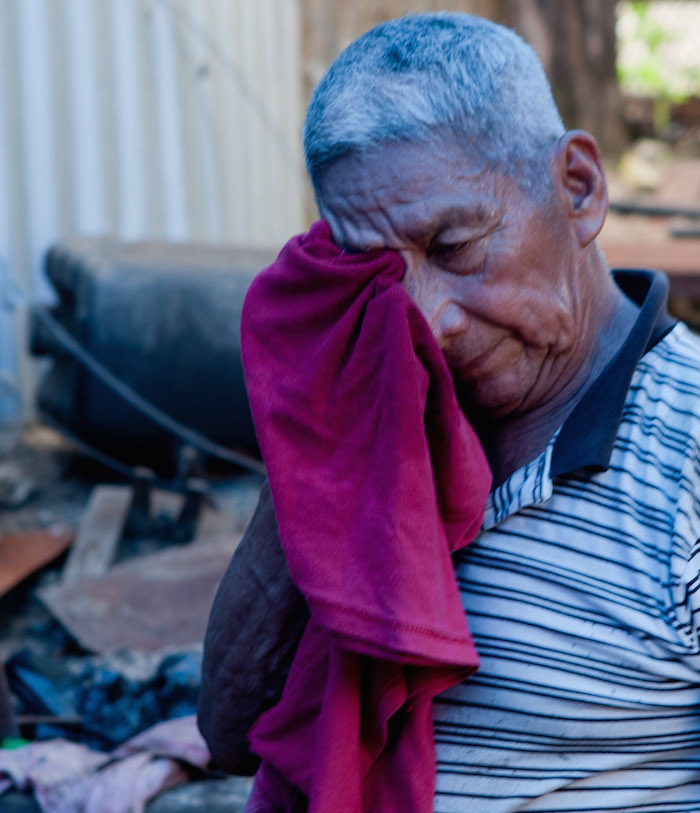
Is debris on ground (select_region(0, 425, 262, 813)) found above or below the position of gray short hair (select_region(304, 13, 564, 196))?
below

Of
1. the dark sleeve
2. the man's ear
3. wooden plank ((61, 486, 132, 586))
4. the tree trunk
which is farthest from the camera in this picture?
the tree trunk

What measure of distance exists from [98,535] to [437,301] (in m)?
2.89

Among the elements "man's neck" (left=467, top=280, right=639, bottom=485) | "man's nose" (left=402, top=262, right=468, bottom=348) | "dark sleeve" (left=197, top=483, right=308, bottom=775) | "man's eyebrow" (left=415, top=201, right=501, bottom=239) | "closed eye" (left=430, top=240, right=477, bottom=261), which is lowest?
"dark sleeve" (left=197, top=483, right=308, bottom=775)

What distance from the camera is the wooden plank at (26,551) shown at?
3.76m

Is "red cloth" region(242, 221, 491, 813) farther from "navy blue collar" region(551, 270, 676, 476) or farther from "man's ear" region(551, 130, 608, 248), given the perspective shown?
"man's ear" region(551, 130, 608, 248)

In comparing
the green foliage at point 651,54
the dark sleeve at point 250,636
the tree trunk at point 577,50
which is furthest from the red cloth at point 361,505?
the green foliage at point 651,54

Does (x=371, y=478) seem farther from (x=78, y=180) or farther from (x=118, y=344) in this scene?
(x=78, y=180)

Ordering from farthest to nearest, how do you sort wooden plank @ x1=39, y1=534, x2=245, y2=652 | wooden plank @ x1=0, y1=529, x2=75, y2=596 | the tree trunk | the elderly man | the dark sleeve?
the tree trunk → wooden plank @ x1=0, y1=529, x2=75, y2=596 → wooden plank @ x1=39, y1=534, x2=245, y2=652 → the dark sleeve → the elderly man

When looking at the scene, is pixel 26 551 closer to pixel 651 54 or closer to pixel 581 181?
pixel 581 181

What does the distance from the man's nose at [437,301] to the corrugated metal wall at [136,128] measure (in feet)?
12.3

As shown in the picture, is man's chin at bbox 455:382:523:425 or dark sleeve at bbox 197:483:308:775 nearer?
man's chin at bbox 455:382:523:425

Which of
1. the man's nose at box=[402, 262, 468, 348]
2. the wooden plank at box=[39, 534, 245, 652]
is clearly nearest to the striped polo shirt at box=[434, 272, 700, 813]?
the man's nose at box=[402, 262, 468, 348]

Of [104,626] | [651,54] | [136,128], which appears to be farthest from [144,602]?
[651,54]

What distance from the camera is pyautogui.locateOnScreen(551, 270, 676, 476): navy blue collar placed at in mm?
1479
